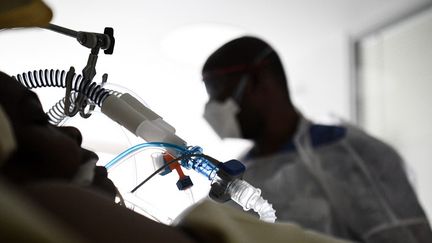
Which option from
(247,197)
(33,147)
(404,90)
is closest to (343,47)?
(404,90)

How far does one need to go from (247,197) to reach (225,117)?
0.91 meters

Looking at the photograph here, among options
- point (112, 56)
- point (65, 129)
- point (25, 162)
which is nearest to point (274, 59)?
point (112, 56)

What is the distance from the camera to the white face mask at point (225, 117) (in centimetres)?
139

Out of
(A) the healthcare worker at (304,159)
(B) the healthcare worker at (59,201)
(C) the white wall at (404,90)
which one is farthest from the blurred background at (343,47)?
(B) the healthcare worker at (59,201)

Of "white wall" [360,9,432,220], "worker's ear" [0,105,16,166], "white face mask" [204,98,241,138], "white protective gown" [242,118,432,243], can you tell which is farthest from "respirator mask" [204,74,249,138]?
"white wall" [360,9,432,220]

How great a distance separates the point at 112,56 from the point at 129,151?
0.14 metres

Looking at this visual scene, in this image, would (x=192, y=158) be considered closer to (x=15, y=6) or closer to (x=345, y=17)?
(x=15, y=6)

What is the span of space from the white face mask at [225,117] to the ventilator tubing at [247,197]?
793 millimetres

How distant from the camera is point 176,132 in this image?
544 millimetres

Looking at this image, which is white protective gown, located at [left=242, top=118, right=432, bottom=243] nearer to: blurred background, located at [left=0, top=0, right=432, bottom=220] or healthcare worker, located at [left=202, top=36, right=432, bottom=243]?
healthcare worker, located at [left=202, top=36, right=432, bottom=243]

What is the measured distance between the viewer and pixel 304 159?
1340 millimetres

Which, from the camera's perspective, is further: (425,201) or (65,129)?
(425,201)

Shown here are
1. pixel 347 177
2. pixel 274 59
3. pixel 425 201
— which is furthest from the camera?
pixel 425 201

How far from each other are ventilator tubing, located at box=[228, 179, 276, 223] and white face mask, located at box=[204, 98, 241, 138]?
79 cm
